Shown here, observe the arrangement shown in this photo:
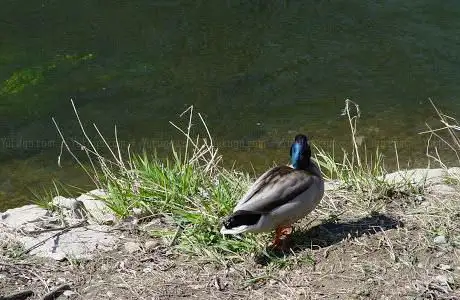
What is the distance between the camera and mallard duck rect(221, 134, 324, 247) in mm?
3643

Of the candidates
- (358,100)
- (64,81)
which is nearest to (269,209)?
(358,100)

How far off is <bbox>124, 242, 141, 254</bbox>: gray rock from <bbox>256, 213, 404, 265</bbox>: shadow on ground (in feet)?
2.05

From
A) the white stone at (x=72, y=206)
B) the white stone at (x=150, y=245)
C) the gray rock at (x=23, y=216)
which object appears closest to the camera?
the white stone at (x=150, y=245)

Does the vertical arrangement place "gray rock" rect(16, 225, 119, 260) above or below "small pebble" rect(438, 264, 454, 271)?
above

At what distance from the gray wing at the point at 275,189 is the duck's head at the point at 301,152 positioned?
0.22 feet

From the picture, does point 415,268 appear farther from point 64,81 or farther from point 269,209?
point 64,81

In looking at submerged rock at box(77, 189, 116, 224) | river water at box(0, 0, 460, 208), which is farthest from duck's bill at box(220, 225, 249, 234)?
river water at box(0, 0, 460, 208)

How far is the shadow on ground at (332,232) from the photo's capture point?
390 centimetres

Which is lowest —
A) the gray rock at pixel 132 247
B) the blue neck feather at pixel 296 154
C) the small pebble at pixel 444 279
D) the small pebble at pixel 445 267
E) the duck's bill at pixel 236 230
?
the small pebble at pixel 444 279

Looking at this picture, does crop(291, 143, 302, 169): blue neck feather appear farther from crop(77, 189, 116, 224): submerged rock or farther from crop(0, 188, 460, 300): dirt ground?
crop(77, 189, 116, 224): submerged rock

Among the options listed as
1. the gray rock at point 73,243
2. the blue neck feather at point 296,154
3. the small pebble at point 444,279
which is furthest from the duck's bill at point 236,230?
the small pebble at point 444,279

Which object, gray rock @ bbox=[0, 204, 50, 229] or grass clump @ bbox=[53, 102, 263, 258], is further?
gray rock @ bbox=[0, 204, 50, 229]

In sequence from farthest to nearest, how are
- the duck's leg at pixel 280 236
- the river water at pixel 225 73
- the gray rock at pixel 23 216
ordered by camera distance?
1. the river water at pixel 225 73
2. the gray rock at pixel 23 216
3. the duck's leg at pixel 280 236

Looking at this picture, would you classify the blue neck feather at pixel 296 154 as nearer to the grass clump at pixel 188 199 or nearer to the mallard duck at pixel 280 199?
the mallard duck at pixel 280 199
